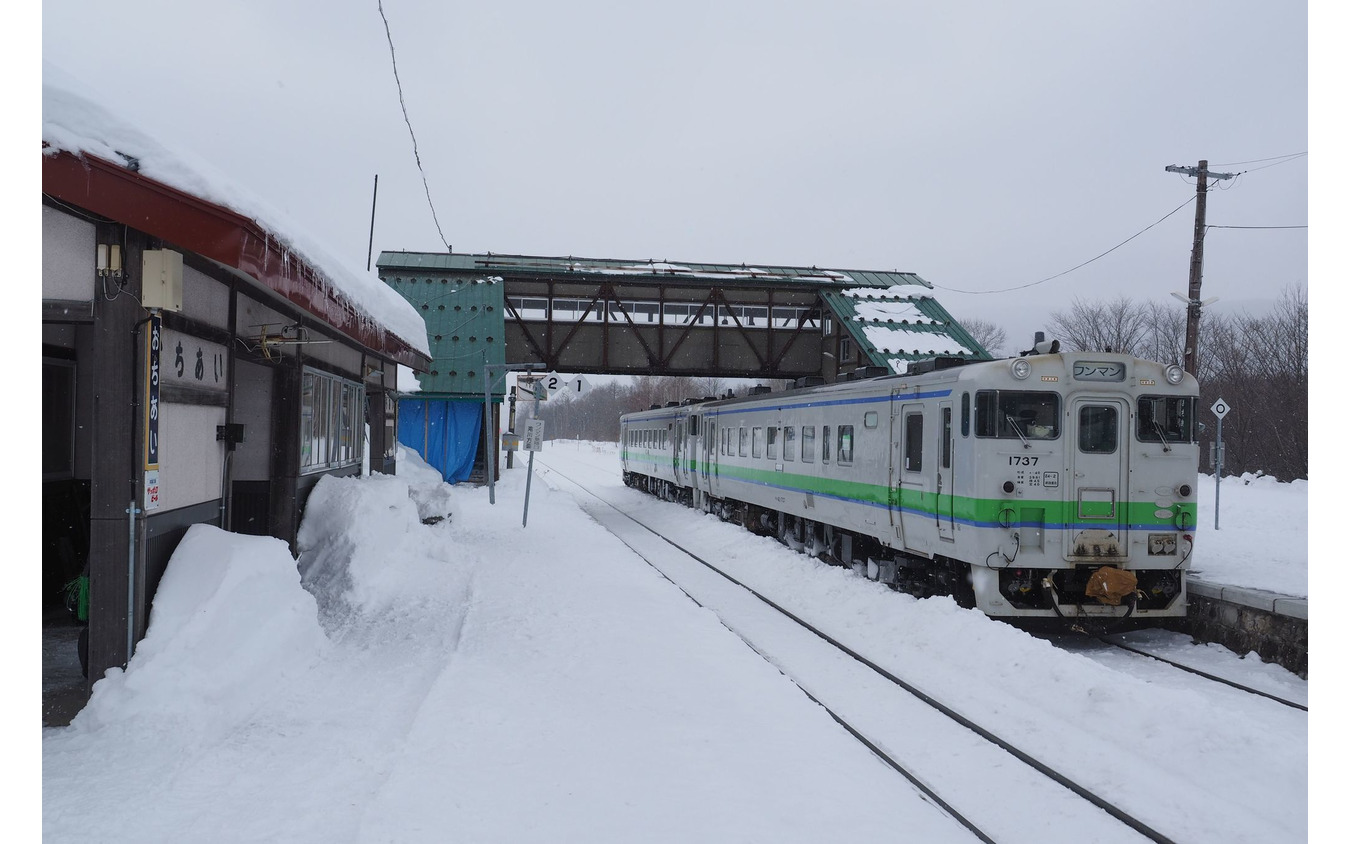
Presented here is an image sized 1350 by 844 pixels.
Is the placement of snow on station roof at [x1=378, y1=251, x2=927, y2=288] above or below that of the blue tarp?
above

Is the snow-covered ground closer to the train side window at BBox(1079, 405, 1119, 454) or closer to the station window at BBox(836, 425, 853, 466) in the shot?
the train side window at BBox(1079, 405, 1119, 454)

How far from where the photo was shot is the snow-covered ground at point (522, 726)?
464cm

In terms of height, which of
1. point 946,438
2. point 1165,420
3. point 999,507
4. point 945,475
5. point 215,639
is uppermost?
point 1165,420

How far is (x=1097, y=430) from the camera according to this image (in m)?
9.76

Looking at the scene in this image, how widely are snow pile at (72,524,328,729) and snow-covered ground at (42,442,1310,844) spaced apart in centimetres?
2

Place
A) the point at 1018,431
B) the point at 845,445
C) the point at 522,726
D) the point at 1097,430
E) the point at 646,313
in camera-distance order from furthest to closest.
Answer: the point at 646,313 < the point at 845,445 < the point at 1097,430 < the point at 1018,431 < the point at 522,726

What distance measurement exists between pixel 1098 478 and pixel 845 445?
420 centimetres

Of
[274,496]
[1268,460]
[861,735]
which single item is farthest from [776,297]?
[861,735]

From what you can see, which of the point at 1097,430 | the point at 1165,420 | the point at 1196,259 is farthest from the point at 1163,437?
the point at 1196,259

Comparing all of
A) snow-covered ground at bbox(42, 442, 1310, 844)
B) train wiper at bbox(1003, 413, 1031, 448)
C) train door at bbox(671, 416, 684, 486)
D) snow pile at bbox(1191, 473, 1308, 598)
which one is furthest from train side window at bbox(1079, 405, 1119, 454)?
train door at bbox(671, 416, 684, 486)

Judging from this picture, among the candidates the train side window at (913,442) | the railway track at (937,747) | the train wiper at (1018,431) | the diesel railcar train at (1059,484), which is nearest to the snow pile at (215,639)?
the railway track at (937,747)

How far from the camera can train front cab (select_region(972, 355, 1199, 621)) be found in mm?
9516

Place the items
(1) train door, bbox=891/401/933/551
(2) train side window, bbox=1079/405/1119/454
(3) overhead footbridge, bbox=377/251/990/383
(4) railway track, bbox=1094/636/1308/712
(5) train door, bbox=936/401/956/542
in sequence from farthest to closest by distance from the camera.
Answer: (3) overhead footbridge, bbox=377/251/990/383 < (1) train door, bbox=891/401/933/551 < (5) train door, bbox=936/401/956/542 < (2) train side window, bbox=1079/405/1119/454 < (4) railway track, bbox=1094/636/1308/712

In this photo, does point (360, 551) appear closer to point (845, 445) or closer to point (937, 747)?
point (937, 747)
